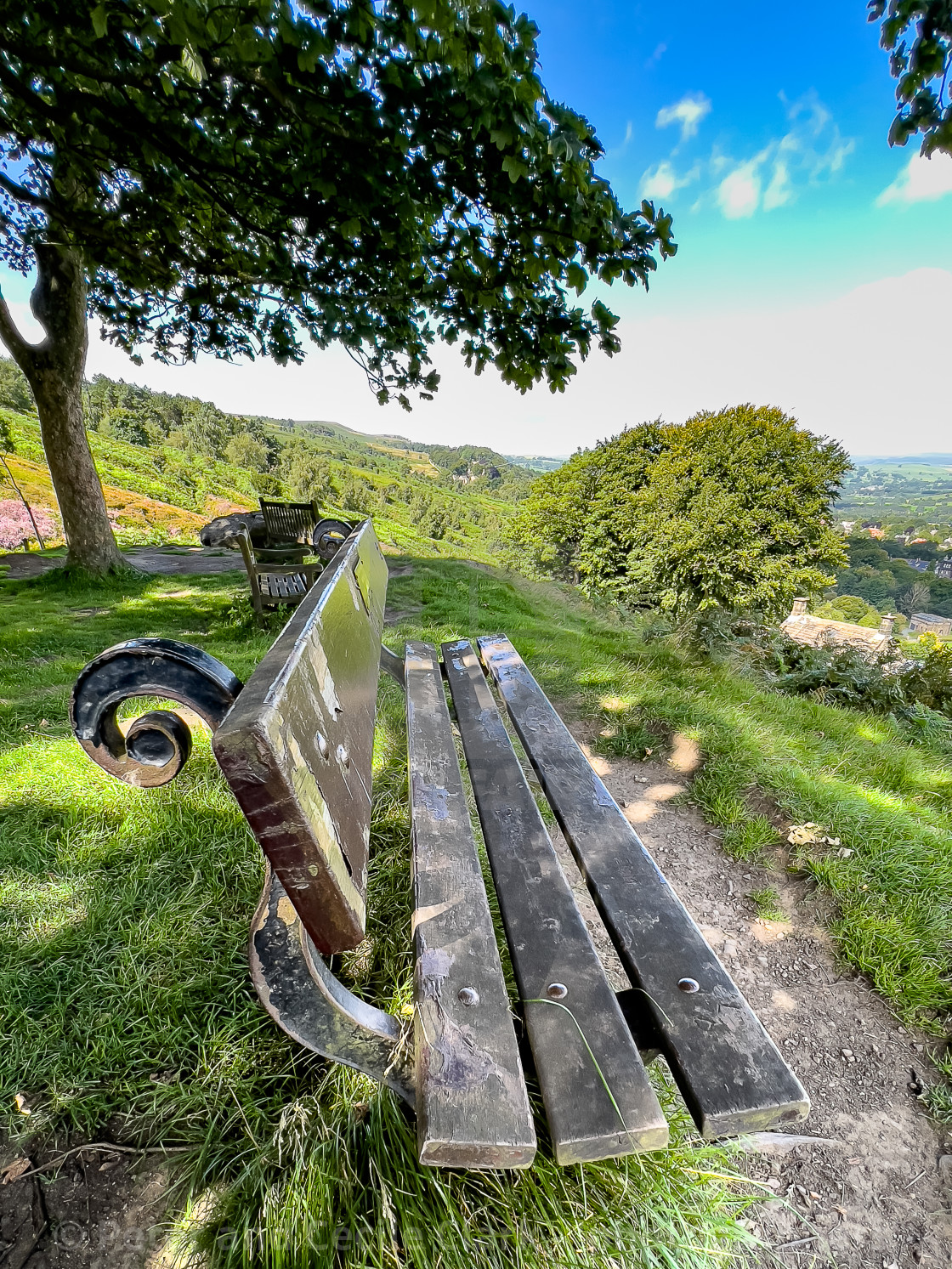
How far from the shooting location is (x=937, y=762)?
3.52 meters

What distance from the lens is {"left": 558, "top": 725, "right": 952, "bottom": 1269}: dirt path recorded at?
1178mm

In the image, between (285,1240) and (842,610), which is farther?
(842,610)

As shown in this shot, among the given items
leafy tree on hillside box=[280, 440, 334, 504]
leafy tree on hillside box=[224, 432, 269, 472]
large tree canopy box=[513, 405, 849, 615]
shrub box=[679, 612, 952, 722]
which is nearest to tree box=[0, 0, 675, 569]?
shrub box=[679, 612, 952, 722]

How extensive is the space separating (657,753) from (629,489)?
2145 cm

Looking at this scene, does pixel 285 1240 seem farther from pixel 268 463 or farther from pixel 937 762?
pixel 268 463

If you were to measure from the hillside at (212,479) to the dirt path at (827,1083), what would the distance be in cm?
1380

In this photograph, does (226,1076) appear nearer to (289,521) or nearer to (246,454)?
(289,521)

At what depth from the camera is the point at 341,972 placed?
1.43m

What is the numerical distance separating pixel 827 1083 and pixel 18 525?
1548cm

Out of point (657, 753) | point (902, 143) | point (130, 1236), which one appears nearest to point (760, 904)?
point (657, 753)

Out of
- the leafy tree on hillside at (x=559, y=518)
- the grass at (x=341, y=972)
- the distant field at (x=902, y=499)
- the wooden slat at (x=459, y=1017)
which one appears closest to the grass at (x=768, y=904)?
the grass at (x=341, y=972)

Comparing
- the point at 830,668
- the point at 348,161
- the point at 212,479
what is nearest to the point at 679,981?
the point at 348,161

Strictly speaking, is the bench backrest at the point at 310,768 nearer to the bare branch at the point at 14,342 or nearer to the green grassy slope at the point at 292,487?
the bare branch at the point at 14,342

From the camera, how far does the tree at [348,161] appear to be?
1793mm
